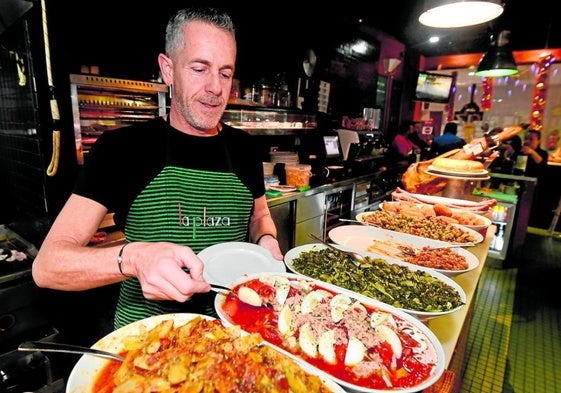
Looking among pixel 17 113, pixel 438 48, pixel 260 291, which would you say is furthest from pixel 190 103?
pixel 438 48

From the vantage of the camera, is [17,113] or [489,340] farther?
[489,340]

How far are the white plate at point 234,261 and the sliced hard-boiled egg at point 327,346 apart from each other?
51cm

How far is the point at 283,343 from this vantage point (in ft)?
3.77

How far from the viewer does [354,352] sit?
1092mm

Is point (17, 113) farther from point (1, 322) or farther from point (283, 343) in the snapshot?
point (283, 343)

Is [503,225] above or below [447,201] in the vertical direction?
below

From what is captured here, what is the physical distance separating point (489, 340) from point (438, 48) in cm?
927

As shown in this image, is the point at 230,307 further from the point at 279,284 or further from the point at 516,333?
the point at 516,333

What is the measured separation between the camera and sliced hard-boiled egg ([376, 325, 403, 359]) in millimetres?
1121

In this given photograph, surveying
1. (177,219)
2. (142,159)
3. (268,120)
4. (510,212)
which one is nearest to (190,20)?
(142,159)

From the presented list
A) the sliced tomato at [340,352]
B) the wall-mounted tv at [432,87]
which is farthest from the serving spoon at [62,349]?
the wall-mounted tv at [432,87]

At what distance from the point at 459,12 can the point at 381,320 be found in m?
3.00

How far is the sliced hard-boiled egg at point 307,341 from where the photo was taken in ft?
3.64

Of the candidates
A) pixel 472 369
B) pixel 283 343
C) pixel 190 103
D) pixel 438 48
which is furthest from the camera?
pixel 438 48
